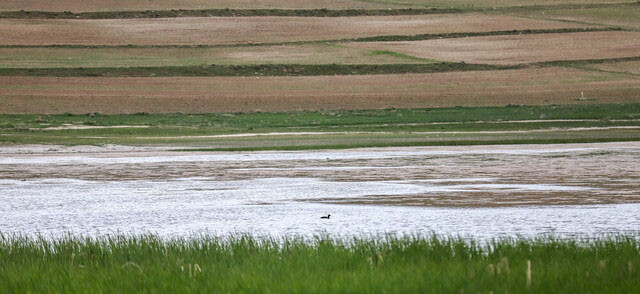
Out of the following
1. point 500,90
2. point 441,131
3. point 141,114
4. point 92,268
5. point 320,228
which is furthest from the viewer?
point 500,90

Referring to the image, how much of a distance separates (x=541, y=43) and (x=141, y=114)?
36.8 metres

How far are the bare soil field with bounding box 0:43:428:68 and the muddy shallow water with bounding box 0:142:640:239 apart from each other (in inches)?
1348

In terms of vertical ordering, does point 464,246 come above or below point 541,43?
below

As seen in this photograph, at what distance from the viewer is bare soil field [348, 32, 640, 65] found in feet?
258

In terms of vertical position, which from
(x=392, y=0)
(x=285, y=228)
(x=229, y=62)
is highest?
(x=392, y=0)

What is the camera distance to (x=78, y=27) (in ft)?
287

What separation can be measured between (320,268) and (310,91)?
5300 centimetres

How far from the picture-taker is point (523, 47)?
82.9m

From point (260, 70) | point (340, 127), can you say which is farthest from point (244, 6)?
point (340, 127)

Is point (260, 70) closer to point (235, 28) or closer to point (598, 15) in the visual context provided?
point (235, 28)

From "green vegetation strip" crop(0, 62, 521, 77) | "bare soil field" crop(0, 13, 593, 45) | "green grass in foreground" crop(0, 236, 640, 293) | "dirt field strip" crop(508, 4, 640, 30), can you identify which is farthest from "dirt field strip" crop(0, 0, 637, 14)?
"green grass in foreground" crop(0, 236, 640, 293)

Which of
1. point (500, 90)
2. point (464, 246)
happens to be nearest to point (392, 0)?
point (500, 90)

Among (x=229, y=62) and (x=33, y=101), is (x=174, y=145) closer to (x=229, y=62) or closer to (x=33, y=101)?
(x=33, y=101)

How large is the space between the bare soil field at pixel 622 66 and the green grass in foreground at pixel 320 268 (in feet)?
196
